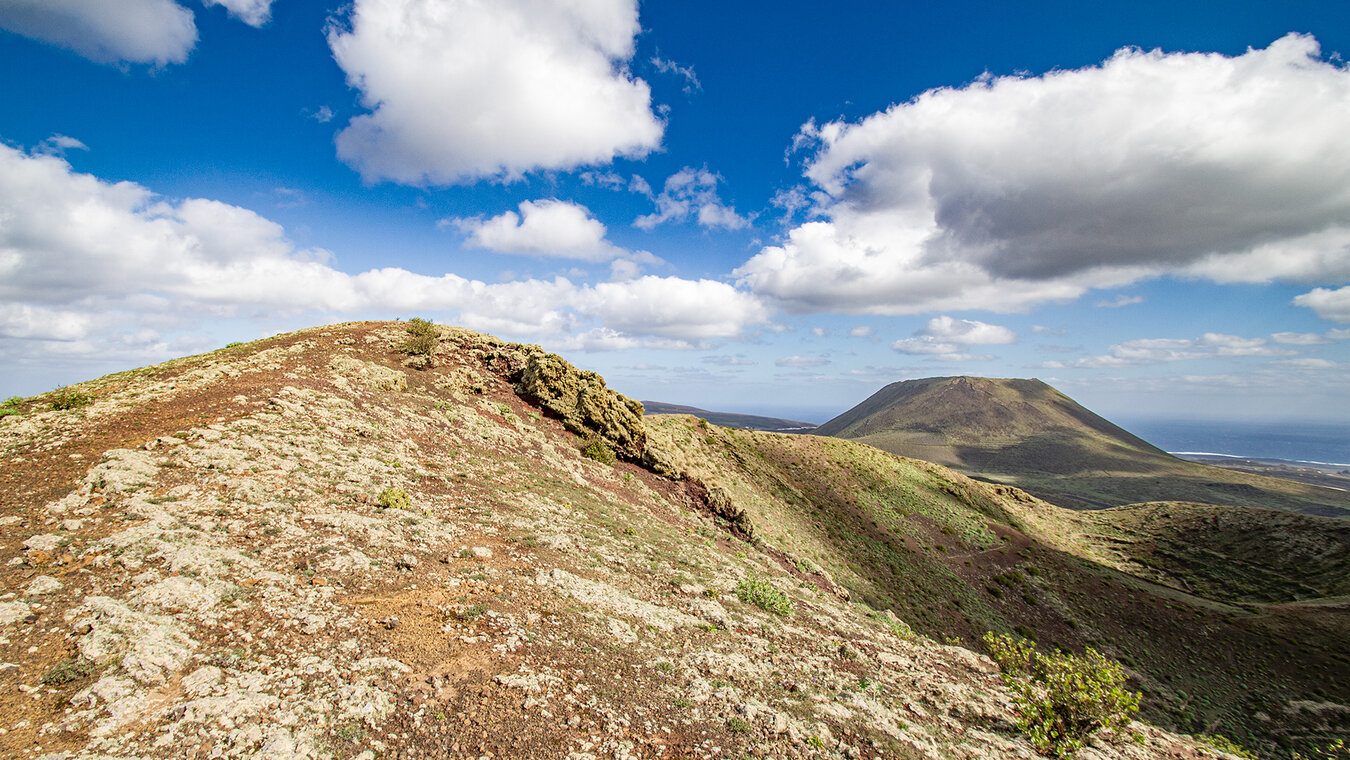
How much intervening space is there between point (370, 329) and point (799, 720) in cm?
2943

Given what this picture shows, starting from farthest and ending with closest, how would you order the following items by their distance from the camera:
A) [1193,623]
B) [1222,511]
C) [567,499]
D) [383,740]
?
[1222,511] < [1193,623] < [567,499] < [383,740]

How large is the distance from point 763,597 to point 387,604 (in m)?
11.8

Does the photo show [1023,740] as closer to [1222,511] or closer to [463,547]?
[463,547]

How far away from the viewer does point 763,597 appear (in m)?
16.5

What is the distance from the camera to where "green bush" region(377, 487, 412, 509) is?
13703 mm

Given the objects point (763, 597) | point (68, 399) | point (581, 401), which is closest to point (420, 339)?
point (581, 401)

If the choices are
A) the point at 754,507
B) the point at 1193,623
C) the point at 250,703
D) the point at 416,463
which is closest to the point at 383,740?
the point at 250,703

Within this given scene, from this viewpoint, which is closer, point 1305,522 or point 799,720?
point 799,720

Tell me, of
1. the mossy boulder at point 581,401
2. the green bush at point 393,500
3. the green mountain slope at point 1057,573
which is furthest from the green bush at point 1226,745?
the mossy boulder at point 581,401

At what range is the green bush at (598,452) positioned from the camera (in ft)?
84.3

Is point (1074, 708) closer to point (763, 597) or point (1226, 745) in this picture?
point (763, 597)

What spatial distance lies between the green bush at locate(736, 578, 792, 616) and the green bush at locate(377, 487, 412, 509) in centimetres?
1141

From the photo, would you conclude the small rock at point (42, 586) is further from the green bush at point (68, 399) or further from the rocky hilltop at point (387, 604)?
the green bush at point (68, 399)

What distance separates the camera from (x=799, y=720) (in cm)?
948
